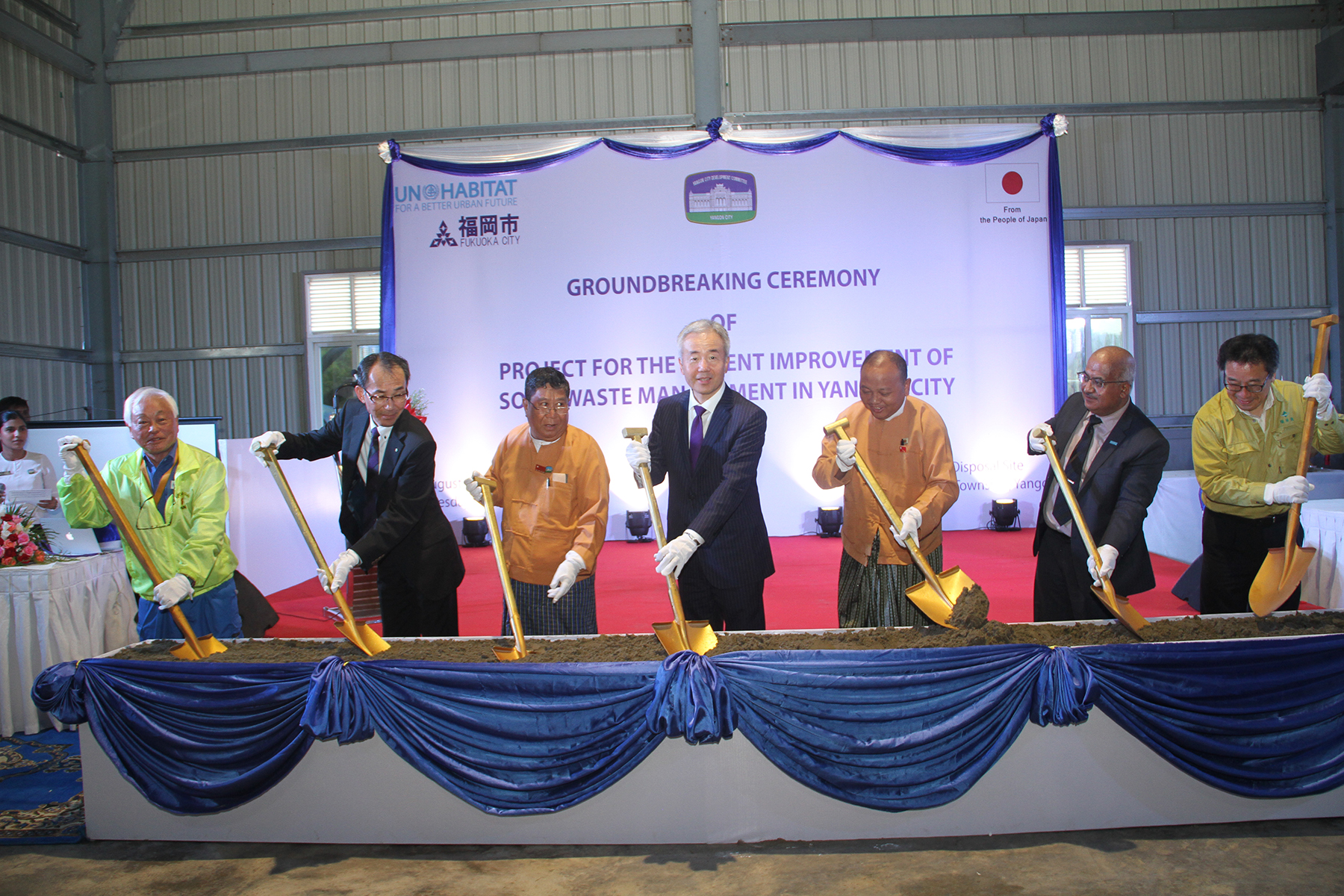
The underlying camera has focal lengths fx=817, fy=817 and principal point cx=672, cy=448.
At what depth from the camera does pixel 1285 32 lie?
26.8 feet

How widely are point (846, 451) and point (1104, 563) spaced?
0.82 m

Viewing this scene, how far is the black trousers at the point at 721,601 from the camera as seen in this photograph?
8.93 feet

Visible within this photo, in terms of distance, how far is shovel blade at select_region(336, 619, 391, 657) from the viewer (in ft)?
7.69

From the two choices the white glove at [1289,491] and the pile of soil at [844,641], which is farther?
the white glove at [1289,491]

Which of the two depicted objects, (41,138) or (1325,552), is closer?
(1325,552)

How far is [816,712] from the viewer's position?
6.90 feet

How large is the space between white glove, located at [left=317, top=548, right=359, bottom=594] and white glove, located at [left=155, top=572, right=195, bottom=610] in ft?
1.42

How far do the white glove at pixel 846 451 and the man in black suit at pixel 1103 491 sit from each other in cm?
62

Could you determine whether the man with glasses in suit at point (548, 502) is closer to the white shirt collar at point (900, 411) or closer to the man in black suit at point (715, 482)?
the man in black suit at point (715, 482)

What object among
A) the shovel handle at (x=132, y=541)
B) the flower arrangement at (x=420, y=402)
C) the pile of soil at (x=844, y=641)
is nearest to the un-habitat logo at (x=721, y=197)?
the flower arrangement at (x=420, y=402)

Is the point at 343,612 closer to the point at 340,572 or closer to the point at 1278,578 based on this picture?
the point at 340,572

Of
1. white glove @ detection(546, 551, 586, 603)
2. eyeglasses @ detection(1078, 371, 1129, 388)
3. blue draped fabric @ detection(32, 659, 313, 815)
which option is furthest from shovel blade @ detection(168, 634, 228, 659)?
eyeglasses @ detection(1078, 371, 1129, 388)

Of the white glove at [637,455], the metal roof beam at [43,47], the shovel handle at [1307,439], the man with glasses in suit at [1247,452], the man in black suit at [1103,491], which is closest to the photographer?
the shovel handle at [1307,439]

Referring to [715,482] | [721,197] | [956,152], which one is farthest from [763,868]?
[956,152]
